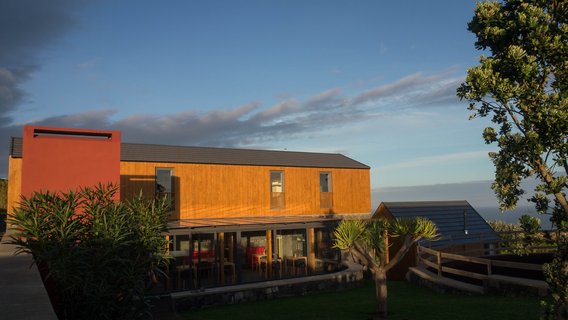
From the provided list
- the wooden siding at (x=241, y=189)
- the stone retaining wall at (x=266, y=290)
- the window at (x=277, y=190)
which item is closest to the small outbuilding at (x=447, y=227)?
the wooden siding at (x=241, y=189)

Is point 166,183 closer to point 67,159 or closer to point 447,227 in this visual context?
point 67,159

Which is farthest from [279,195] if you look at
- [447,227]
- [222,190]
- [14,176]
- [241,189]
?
[14,176]

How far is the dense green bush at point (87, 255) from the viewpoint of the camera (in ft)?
29.8

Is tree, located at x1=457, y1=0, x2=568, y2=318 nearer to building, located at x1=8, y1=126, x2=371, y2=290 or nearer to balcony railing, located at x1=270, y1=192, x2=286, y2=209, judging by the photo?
building, located at x1=8, y1=126, x2=371, y2=290

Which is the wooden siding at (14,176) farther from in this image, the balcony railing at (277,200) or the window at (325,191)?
the window at (325,191)

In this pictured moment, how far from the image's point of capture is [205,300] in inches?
586

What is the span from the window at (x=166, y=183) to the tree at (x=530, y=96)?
15.7 meters

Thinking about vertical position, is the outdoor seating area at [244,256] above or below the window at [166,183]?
below

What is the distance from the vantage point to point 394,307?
12.5 meters

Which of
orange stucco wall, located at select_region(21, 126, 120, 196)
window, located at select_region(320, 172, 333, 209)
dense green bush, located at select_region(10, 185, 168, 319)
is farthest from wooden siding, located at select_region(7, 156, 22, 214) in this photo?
window, located at select_region(320, 172, 333, 209)

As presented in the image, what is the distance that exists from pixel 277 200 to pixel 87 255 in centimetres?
1500

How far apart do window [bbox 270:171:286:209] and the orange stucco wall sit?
10805mm

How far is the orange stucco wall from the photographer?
1330 centimetres

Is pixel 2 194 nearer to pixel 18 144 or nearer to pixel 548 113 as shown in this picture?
pixel 18 144
